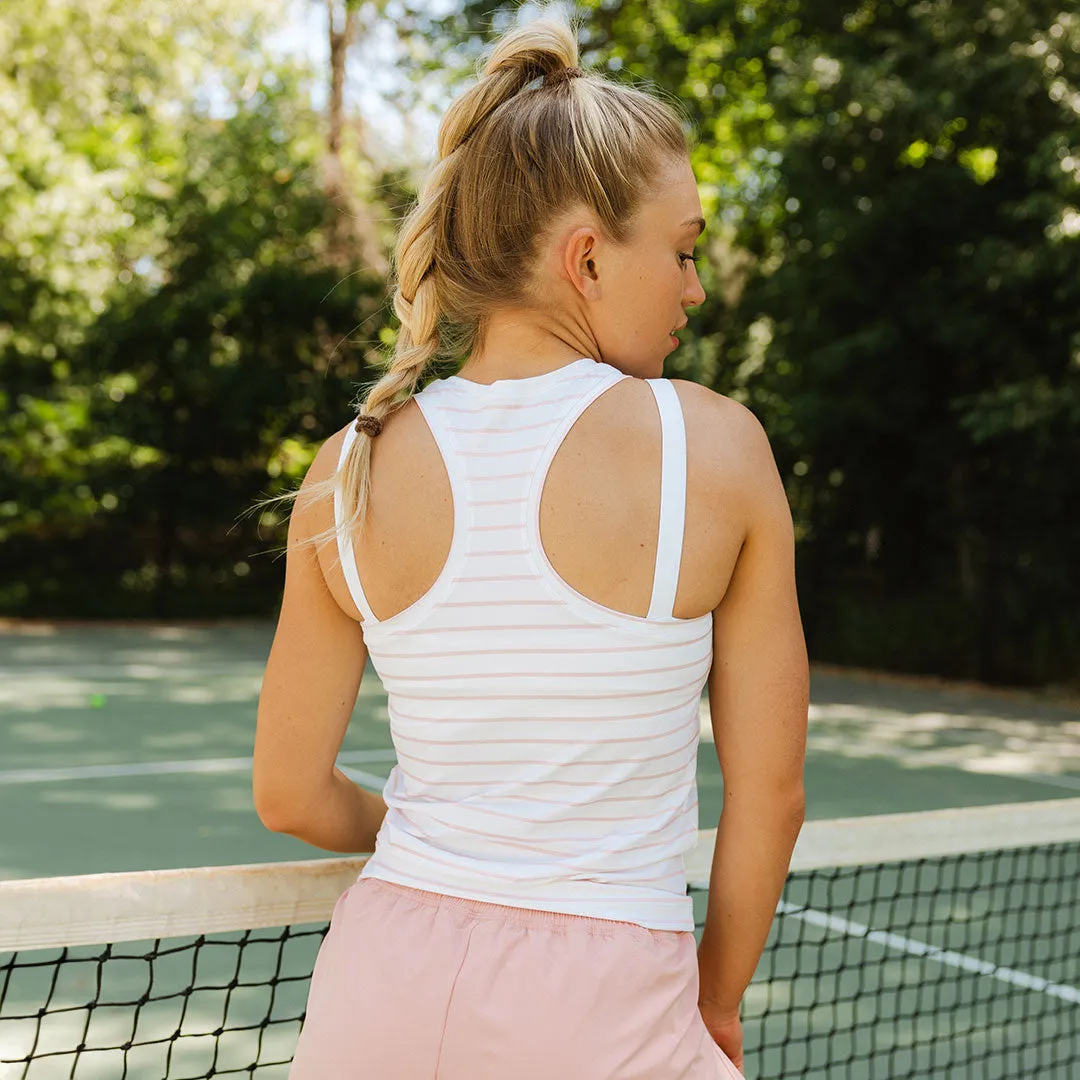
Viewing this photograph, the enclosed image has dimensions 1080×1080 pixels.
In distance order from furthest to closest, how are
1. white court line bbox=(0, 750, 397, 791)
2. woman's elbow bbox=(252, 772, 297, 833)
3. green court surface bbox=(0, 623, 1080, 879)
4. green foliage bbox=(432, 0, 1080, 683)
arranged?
green foliage bbox=(432, 0, 1080, 683)
white court line bbox=(0, 750, 397, 791)
green court surface bbox=(0, 623, 1080, 879)
woman's elbow bbox=(252, 772, 297, 833)

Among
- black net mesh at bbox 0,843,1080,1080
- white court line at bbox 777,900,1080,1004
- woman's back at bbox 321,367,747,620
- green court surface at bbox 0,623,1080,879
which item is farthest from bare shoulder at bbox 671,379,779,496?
green court surface at bbox 0,623,1080,879

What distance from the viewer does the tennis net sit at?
1.72 metres

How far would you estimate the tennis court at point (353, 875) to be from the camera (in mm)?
2008

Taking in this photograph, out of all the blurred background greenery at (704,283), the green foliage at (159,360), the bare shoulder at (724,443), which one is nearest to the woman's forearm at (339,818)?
the bare shoulder at (724,443)

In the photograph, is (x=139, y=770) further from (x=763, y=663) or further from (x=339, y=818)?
(x=763, y=663)

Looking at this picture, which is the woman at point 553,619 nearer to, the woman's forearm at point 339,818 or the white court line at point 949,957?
the woman's forearm at point 339,818

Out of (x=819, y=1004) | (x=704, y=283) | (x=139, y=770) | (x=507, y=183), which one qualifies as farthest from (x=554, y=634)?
(x=704, y=283)

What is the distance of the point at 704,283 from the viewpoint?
1734 cm

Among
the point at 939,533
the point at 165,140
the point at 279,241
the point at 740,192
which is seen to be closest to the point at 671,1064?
the point at 939,533

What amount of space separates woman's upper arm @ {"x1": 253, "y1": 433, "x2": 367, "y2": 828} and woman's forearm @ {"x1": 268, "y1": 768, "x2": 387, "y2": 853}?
11mm

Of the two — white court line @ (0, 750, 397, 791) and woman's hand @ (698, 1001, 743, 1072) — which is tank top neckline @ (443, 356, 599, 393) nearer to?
woman's hand @ (698, 1001, 743, 1072)

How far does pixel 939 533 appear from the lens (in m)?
14.3

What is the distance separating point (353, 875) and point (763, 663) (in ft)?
2.46

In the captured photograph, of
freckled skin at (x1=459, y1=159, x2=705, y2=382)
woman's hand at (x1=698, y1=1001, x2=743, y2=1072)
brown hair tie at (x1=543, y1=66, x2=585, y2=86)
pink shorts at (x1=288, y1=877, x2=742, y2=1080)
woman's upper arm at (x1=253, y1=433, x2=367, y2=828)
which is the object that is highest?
brown hair tie at (x1=543, y1=66, x2=585, y2=86)
